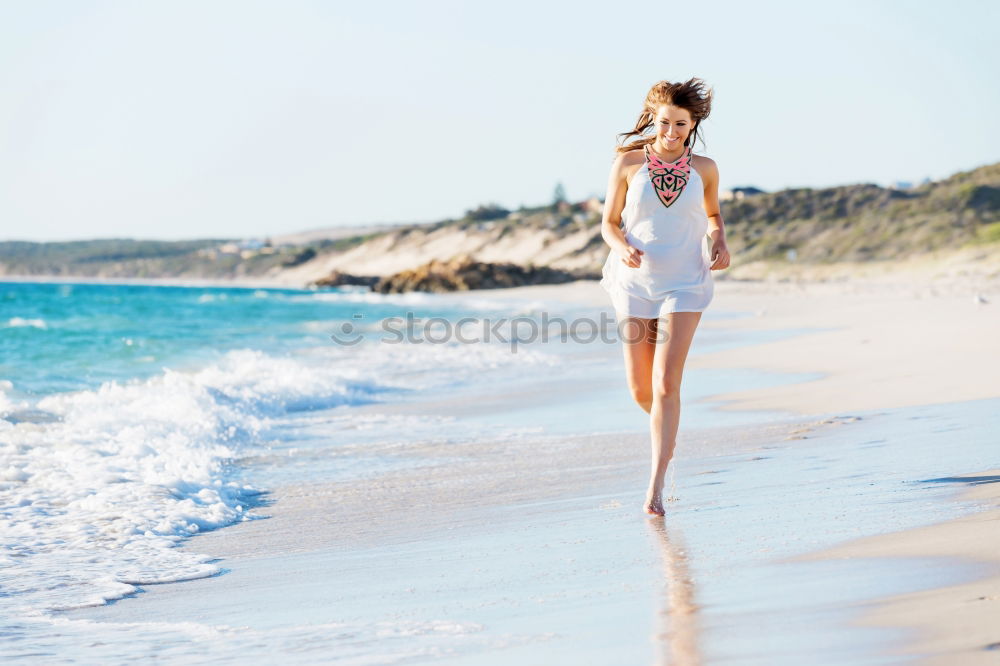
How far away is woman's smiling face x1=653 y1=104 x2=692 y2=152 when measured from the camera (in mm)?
4344

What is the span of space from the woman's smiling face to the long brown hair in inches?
0.9

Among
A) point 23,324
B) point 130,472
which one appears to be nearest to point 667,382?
point 130,472

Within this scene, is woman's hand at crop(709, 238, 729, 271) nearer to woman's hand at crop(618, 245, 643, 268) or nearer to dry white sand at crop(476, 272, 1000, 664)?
woman's hand at crop(618, 245, 643, 268)

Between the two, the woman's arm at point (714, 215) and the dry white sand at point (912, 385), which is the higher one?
the woman's arm at point (714, 215)

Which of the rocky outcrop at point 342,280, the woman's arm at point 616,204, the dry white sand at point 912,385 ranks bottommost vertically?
the dry white sand at point 912,385

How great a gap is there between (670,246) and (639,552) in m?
1.35

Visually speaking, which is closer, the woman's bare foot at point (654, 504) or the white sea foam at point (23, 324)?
the woman's bare foot at point (654, 504)

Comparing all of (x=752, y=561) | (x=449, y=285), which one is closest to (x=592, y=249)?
(x=449, y=285)

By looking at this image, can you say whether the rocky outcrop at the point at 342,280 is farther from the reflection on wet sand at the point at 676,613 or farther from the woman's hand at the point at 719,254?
the reflection on wet sand at the point at 676,613

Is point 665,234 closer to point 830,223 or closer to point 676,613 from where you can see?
point 676,613

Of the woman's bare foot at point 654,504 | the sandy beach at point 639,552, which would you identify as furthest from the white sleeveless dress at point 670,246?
the sandy beach at point 639,552

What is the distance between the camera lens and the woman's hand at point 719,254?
435 centimetres

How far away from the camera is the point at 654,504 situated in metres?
4.25

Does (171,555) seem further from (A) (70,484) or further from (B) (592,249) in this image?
(B) (592,249)
